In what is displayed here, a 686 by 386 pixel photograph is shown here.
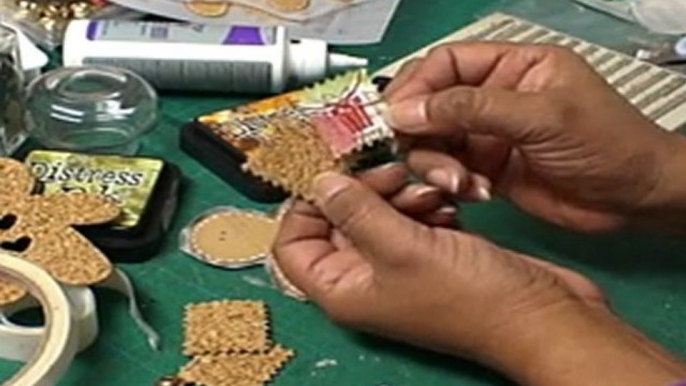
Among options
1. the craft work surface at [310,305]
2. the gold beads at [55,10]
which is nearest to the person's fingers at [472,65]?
the craft work surface at [310,305]

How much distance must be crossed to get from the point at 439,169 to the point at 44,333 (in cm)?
26

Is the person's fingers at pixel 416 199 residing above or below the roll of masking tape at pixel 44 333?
above

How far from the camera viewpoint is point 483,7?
3.91 feet

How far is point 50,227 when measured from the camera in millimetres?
845

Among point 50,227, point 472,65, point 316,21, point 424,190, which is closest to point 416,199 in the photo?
point 424,190

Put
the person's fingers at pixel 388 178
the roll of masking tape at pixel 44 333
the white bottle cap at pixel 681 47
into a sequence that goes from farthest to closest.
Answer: the white bottle cap at pixel 681 47 → the person's fingers at pixel 388 178 → the roll of masking tape at pixel 44 333

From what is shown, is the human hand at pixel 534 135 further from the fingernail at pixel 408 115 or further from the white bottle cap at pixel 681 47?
the white bottle cap at pixel 681 47

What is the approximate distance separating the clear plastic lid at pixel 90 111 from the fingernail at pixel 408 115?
0.69 ft

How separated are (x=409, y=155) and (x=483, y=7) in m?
0.37

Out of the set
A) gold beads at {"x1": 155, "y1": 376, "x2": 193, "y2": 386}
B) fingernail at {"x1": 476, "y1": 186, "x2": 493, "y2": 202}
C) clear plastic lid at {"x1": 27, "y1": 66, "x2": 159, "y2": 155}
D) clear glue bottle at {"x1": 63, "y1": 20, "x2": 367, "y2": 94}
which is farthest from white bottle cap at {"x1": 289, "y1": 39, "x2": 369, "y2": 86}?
gold beads at {"x1": 155, "y1": 376, "x2": 193, "y2": 386}

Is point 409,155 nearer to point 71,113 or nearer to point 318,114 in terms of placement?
point 318,114

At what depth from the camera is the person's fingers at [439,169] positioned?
834mm

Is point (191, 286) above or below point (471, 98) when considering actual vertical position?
below

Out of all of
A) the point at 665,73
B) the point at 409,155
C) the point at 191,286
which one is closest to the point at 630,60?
the point at 665,73
